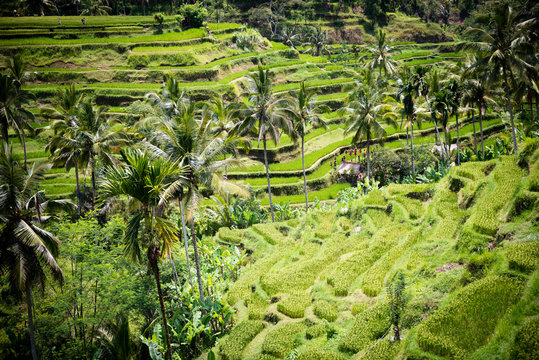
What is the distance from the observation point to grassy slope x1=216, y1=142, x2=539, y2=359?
9664 millimetres

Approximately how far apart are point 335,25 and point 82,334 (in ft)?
287

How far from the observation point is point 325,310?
14914mm

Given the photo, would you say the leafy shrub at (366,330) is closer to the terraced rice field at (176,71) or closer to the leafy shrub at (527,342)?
the leafy shrub at (527,342)

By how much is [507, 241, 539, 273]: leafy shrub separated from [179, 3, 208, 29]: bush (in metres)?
64.9

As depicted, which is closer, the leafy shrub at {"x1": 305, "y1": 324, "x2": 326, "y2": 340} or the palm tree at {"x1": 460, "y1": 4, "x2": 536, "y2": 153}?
the leafy shrub at {"x1": 305, "y1": 324, "x2": 326, "y2": 340}

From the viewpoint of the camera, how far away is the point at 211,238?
27.0m

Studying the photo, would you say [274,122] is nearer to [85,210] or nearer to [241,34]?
[85,210]

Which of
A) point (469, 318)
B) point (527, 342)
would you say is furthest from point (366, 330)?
point (527, 342)

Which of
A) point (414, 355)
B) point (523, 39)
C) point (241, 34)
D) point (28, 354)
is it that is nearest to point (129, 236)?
point (414, 355)

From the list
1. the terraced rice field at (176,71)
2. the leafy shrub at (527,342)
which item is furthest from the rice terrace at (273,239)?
the terraced rice field at (176,71)

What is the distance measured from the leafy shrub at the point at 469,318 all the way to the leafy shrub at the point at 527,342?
1275 millimetres

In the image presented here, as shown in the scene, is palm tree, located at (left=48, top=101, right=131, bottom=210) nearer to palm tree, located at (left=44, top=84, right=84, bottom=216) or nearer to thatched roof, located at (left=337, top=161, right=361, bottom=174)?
palm tree, located at (left=44, top=84, right=84, bottom=216)

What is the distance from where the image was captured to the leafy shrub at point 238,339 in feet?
47.5

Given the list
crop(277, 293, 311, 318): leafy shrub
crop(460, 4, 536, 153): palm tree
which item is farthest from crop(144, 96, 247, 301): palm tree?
crop(460, 4, 536, 153): palm tree
